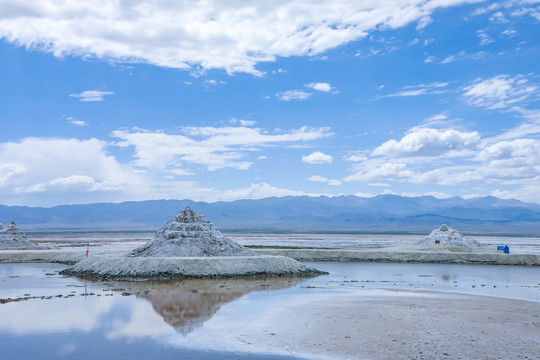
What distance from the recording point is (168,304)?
2236cm

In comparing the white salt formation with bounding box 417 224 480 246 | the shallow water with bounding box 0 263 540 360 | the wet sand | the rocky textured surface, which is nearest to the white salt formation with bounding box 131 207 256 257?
the rocky textured surface

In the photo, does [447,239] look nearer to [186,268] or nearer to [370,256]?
[370,256]

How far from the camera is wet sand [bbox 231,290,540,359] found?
46.2ft

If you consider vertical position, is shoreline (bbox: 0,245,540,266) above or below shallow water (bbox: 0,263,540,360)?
above

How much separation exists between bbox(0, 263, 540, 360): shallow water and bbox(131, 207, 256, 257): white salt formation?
22.1 ft

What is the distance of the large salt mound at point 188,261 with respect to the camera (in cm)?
3378

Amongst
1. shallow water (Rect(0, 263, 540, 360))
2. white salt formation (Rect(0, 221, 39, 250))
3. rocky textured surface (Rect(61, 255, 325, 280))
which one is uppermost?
white salt formation (Rect(0, 221, 39, 250))

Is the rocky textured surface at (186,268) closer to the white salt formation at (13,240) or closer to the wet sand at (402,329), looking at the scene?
the wet sand at (402,329)

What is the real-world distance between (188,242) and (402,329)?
24729 mm

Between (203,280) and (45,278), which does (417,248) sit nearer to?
(203,280)

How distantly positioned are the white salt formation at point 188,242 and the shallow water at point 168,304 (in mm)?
6743

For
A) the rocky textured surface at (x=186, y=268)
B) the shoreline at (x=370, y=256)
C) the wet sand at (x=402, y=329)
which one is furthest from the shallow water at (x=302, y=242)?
the wet sand at (x=402, y=329)

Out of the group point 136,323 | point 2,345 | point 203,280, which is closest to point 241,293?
point 203,280

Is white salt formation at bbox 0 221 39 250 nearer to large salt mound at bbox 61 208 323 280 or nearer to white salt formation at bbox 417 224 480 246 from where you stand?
large salt mound at bbox 61 208 323 280
